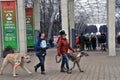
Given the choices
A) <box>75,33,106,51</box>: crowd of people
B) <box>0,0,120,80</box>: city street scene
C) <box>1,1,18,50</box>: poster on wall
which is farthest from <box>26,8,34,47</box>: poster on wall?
<box>1,1,18,50</box>: poster on wall

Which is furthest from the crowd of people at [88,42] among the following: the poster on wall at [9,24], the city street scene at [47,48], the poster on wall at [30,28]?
the poster on wall at [9,24]

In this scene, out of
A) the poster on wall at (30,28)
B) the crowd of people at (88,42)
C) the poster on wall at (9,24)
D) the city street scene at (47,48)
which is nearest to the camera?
the city street scene at (47,48)

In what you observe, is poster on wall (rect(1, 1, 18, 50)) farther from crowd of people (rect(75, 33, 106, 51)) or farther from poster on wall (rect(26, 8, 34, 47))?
crowd of people (rect(75, 33, 106, 51))

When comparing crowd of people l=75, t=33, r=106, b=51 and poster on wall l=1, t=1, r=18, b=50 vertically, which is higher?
poster on wall l=1, t=1, r=18, b=50

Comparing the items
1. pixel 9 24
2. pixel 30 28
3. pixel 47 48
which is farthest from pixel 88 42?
pixel 47 48

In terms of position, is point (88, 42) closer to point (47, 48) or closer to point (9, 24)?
point (9, 24)

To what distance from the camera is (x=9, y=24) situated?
90.1 feet

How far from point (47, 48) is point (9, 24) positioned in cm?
1058

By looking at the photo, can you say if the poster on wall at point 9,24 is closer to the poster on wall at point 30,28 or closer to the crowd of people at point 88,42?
the poster on wall at point 30,28

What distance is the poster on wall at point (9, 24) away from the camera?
2709 centimetres

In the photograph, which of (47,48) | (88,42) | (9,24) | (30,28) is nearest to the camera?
(47,48)

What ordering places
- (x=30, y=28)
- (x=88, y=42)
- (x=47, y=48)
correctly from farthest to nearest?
(x=88, y=42) < (x=30, y=28) < (x=47, y=48)

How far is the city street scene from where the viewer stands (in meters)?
16.3

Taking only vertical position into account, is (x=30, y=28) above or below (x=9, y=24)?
below
